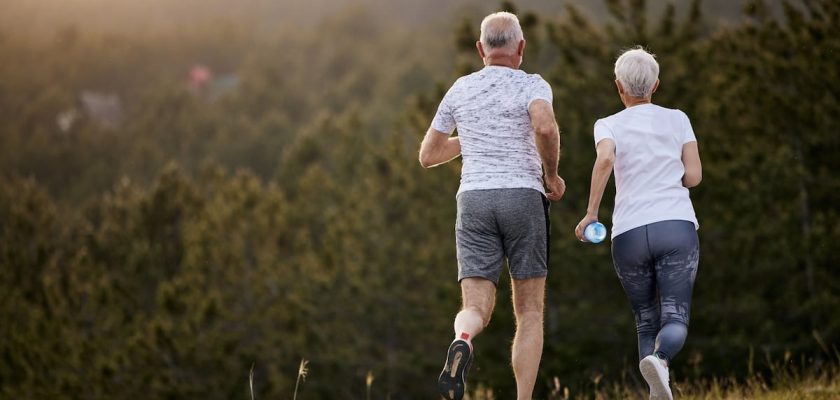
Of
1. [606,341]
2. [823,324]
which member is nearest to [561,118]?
[606,341]

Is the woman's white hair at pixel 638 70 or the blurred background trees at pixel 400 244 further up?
the blurred background trees at pixel 400 244

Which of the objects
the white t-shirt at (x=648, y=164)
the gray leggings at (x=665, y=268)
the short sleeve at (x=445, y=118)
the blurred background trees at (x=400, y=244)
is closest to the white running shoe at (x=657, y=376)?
the gray leggings at (x=665, y=268)

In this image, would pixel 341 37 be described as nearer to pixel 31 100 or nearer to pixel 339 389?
pixel 31 100

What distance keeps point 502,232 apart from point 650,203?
2.02ft

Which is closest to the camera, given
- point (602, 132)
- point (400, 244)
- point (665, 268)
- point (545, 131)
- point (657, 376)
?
point (657, 376)

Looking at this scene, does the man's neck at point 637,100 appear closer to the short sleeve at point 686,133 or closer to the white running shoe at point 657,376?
the short sleeve at point 686,133

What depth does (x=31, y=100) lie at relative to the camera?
81.4m

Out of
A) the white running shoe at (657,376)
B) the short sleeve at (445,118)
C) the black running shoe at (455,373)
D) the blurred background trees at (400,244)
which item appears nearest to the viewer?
the black running shoe at (455,373)

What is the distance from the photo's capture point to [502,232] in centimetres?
391

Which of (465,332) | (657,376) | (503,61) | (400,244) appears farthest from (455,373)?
(400,244)

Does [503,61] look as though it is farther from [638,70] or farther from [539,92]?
[638,70]

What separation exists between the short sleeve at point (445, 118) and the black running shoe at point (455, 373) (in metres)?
0.94

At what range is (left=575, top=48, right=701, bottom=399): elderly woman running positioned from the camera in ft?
12.7

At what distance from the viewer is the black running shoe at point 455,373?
3.49 m
